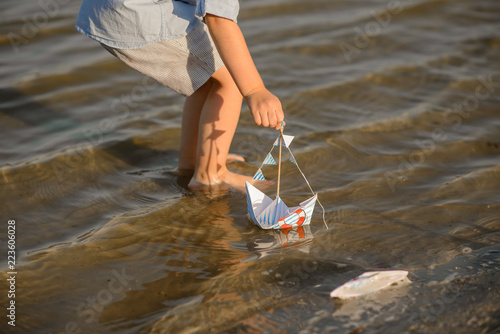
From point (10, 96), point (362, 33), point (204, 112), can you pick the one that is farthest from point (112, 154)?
point (362, 33)

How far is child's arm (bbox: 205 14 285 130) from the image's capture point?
2500 mm

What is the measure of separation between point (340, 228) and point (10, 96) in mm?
2905

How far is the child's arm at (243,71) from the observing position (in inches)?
98.4

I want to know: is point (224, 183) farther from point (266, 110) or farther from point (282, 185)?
point (266, 110)

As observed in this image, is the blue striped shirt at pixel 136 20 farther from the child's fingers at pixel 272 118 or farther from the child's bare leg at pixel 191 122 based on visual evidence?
the child's fingers at pixel 272 118

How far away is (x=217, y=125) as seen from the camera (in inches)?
118

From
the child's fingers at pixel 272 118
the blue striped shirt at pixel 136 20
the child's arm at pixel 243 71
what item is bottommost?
the child's fingers at pixel 272 118

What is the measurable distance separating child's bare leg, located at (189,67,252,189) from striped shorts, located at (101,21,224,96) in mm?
92

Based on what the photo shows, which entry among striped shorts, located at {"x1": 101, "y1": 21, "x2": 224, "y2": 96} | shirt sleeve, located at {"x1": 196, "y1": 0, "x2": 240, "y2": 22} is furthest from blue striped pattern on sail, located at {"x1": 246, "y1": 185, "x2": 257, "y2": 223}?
shirt sleeve, located at {"x1": 196, "y1": 0, "x2": 240, "y2": 22}

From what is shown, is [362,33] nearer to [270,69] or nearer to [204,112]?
[270,69]

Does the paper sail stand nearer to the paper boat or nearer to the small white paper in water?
the paper boat

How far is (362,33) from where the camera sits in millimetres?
5387

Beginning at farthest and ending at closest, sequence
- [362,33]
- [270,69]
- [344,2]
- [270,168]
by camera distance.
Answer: [344,2] < [362,33] < [270,69] < [270,168]

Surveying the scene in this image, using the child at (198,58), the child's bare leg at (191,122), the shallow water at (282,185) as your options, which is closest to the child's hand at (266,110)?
the child at (198,58)
